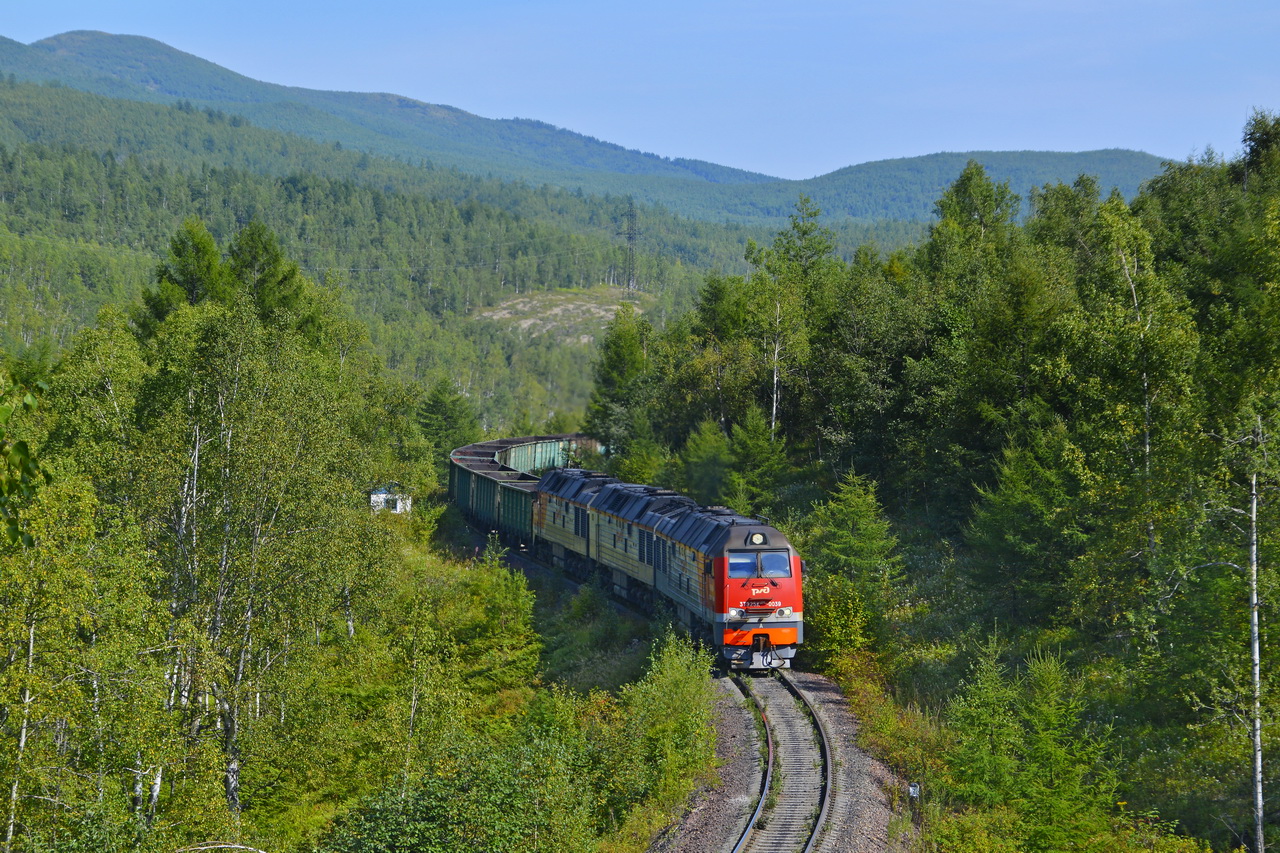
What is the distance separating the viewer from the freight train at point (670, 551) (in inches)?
1128

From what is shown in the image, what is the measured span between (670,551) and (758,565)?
5215 millimetres

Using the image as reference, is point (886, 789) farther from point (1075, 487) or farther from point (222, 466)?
point (222, 466)

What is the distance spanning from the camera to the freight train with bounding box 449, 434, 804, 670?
28.7 metres

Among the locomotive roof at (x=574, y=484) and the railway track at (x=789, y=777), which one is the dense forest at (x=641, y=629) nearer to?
the railway track at (x=789, y=777)

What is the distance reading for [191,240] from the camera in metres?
52.5

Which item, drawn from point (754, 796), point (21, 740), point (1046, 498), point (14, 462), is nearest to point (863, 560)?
point (1046, 498)

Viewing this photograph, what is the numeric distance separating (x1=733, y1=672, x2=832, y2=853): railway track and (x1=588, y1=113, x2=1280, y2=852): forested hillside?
5.63ft

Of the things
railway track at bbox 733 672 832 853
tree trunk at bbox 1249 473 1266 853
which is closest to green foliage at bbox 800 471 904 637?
railway track at bbox 733 672 832 853

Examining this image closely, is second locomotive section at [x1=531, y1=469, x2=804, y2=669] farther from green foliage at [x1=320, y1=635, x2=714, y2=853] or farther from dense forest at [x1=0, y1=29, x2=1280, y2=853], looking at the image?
green foliage at [x1=320, y1=635, x2=714, y2=853]

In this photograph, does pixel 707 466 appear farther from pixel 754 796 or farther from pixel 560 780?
pixel 560 780

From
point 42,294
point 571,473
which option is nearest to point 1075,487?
point 571,473

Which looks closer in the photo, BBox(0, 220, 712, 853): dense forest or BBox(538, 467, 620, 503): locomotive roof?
BBox(0, 220, 712, 853): dense forest

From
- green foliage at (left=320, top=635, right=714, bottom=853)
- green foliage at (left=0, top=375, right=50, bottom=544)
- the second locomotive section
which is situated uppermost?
green foliage at (left=0, top=375, right=50, bottom=544)

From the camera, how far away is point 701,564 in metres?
30.1
